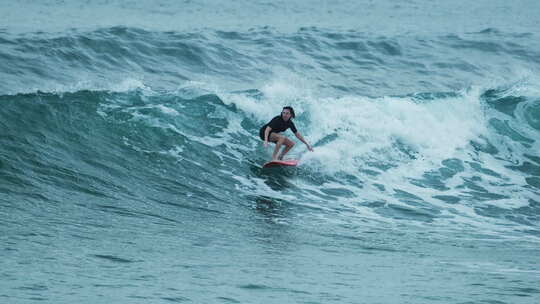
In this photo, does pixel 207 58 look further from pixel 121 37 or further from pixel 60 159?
pixel 60 159

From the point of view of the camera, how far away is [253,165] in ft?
49.2

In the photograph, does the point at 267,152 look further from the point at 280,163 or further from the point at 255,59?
the point at 255,59

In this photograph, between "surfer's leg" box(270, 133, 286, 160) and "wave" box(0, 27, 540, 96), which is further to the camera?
"wave" box(0, 27, 540, 96)

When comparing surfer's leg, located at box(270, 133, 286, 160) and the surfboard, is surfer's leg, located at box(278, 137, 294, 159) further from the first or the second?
the surfboard

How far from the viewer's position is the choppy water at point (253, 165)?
7895 millimetres

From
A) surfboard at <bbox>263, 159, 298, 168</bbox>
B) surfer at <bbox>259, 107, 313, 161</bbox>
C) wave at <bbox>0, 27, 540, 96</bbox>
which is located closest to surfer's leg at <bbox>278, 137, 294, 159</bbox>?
surfer at <bbox>259, 107, 313, 161</bbox>

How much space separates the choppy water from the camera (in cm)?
789

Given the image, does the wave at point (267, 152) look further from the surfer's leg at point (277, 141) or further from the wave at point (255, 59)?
the wave at point (255, 59)

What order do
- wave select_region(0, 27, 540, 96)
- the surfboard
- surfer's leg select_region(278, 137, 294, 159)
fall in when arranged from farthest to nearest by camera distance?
wave select_region(0, 27, 540, 96), surfer's leg select_region(278, 137, 294, 159), the surfboard

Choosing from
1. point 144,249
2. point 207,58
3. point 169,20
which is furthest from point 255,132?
point 169,20

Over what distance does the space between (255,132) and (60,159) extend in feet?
16.3

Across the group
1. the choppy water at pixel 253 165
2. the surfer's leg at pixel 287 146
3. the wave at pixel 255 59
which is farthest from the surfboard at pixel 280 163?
the wave at pixel 255 59

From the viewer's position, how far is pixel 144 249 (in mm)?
8734

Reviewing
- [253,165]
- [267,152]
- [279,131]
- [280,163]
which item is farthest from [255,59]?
[280,163]
